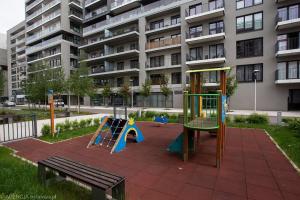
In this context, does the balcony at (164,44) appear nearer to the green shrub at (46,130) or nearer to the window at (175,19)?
the window at (175,19)

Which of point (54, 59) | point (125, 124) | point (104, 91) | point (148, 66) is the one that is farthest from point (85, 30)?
point (125, 124)

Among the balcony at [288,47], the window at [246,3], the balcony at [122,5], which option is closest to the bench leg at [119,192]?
the balcony at [288,47]

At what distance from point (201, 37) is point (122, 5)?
58.9ft

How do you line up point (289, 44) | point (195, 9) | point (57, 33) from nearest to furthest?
1. point (289, 44)
2. point (195, 9)
3. point (57, 33)

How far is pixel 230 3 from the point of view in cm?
2370

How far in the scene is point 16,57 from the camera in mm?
62906

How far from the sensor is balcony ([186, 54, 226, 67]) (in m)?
23.5

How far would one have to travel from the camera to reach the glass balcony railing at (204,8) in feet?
80.2

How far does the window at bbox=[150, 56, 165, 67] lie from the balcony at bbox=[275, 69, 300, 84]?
15871mm

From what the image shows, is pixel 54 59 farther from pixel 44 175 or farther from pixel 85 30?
pixel 44 175

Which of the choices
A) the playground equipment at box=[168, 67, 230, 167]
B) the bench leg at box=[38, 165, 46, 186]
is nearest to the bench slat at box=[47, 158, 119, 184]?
the bench leg at box=[38, 165, 46, 186]

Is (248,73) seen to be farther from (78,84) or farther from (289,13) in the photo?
(78,84)

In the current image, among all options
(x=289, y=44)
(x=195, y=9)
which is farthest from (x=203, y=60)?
(x=289, y=44)

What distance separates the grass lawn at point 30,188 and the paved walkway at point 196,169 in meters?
1.12
